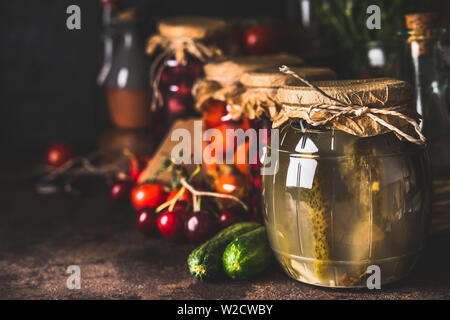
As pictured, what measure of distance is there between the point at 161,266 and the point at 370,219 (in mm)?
386

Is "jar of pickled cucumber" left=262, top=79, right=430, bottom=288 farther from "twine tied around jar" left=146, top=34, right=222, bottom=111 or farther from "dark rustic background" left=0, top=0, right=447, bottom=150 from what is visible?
"dark rustic background" left=0, top=0, right=447, bottom=150

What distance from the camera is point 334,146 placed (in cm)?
90

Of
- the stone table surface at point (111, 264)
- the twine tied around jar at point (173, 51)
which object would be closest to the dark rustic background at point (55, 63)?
the twine tied around jar at point (173, 51)

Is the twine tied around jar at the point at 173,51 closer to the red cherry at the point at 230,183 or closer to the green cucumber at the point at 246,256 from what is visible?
the red cherry at the point at 230,183

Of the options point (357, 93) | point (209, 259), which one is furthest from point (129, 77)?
point (357, 93)

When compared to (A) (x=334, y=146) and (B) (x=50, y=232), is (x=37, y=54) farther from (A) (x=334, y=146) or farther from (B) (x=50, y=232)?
(A) (x=334, y=146)

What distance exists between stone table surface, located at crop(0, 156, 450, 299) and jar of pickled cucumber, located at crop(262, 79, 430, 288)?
0.06 m

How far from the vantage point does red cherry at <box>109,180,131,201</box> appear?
148 cm

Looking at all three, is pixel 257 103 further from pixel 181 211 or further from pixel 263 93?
pixel 181 211

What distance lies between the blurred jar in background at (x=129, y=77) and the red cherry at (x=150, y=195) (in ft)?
1.27

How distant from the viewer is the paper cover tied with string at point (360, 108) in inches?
34.5

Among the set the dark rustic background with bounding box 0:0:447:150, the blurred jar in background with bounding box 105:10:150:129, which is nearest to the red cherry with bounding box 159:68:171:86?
the blurred jar in background with bounding box 105:10:150:129

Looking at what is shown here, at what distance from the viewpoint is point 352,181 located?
0.89 meters

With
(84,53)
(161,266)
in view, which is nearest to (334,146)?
(161,266)
